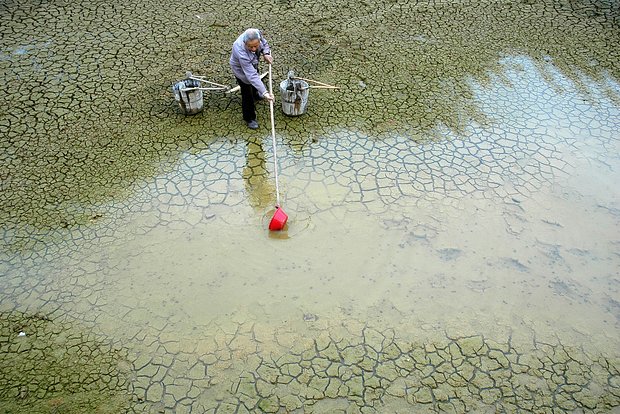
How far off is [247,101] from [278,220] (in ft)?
5.65

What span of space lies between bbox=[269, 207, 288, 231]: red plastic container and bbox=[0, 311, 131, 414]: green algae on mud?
65.6 inches

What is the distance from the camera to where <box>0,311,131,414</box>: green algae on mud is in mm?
3584

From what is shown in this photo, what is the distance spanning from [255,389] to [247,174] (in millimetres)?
2359

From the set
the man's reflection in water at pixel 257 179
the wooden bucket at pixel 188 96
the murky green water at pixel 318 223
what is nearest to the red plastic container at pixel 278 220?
the murky green water at pixel 318 223

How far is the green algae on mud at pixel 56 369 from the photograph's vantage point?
3584 mm

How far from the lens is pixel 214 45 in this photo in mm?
7156

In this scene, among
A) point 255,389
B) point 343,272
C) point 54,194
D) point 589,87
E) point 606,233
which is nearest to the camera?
point 255,389

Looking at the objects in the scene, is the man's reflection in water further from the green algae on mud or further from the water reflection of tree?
the green algae on mud

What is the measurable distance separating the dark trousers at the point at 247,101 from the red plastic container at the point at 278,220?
62.1 inches

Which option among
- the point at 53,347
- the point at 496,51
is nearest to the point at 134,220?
the point at 53,347

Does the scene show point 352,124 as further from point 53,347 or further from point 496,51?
point 53,347

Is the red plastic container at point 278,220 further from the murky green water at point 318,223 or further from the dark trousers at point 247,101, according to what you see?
the dark trousers at point 247,101

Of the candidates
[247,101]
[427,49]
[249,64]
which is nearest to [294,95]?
[247,101]

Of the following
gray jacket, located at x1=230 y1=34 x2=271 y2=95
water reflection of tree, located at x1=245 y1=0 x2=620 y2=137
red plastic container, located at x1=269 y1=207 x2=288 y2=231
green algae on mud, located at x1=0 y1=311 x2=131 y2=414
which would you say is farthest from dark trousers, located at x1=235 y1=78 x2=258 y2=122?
green algae on mud, located at x1=0 y1=311 x2=131 y2=414
